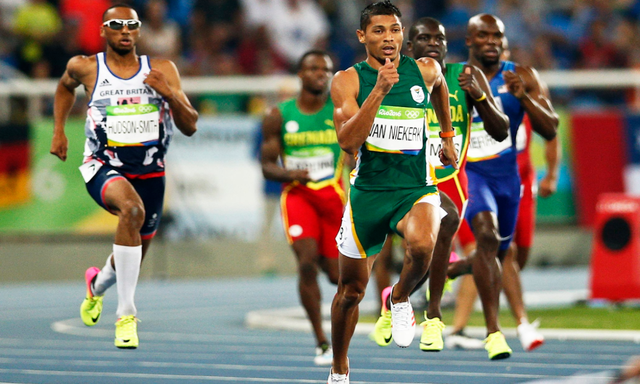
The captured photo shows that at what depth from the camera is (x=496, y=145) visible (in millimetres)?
10070

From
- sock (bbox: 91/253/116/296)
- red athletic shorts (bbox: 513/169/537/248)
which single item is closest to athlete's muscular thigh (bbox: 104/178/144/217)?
sock (bbox: 91/253/116/296)

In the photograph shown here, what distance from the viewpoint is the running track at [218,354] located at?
9.80 m

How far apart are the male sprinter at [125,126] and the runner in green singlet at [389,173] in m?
1.85

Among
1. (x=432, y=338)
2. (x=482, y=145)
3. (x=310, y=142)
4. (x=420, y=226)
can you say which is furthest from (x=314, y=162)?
(x=420, y=226)

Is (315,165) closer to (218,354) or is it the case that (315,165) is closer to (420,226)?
(218,354)

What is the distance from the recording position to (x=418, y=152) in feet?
26.3

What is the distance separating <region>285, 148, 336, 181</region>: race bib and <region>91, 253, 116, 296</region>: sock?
223cm

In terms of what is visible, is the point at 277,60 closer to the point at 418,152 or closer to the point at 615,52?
the point at 615,52

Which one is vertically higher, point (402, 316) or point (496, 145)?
point (496, 145)

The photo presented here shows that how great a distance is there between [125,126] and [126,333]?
163cm

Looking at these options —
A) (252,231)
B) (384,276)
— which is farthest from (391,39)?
(252,231)

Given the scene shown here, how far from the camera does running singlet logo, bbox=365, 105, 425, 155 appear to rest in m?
7.86

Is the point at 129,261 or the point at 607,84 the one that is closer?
the point at 129,261

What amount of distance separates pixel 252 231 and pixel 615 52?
7853 millimetres
